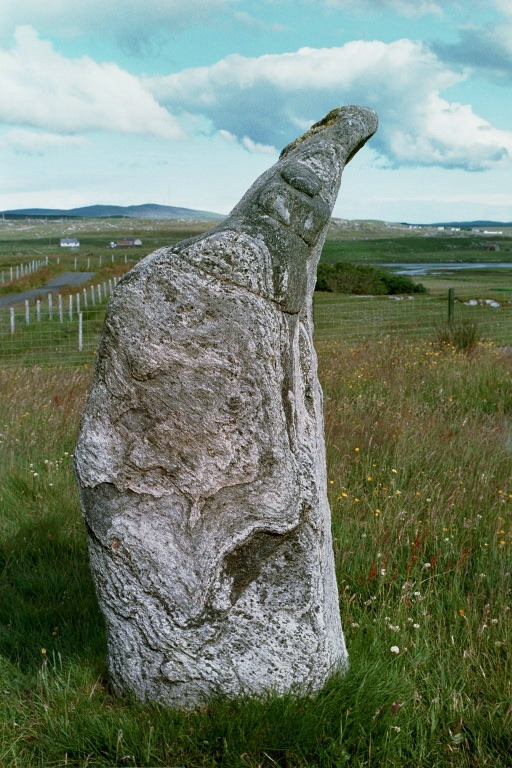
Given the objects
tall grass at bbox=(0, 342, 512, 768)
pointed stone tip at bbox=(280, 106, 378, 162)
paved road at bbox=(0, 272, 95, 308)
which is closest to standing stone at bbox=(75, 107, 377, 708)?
tall grass at bbox=(0, 342, 512, 768)

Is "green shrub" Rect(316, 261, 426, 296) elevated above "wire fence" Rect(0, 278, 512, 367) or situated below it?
above

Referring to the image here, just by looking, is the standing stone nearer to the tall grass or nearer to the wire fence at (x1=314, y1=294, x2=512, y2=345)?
the tall grass

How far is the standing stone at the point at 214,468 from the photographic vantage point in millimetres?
2715

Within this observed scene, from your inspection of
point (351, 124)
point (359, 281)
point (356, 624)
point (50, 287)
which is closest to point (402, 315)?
point (359, 281)

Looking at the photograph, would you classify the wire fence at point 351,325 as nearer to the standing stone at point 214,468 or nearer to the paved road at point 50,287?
the standing stone at point 214,468

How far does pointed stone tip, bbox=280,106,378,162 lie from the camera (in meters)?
3.56

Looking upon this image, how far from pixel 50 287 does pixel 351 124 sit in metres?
39.0

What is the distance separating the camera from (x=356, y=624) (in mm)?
3545

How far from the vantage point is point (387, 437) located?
6066mm

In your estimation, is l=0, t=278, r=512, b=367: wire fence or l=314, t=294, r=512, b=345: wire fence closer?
l=0, t=278, r=512, b=367: wire fence

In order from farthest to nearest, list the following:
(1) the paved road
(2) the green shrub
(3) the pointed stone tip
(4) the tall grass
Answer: (1) the paved road → (2) the green shrub → (3) the pointed stone tip → (4) the tall grass

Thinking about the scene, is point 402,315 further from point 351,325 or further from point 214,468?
point 214,468

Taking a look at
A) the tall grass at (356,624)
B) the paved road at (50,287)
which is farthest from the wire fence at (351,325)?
the paved road at (50,287)

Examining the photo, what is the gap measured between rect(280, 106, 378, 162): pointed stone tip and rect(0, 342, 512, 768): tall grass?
7.21 feet
